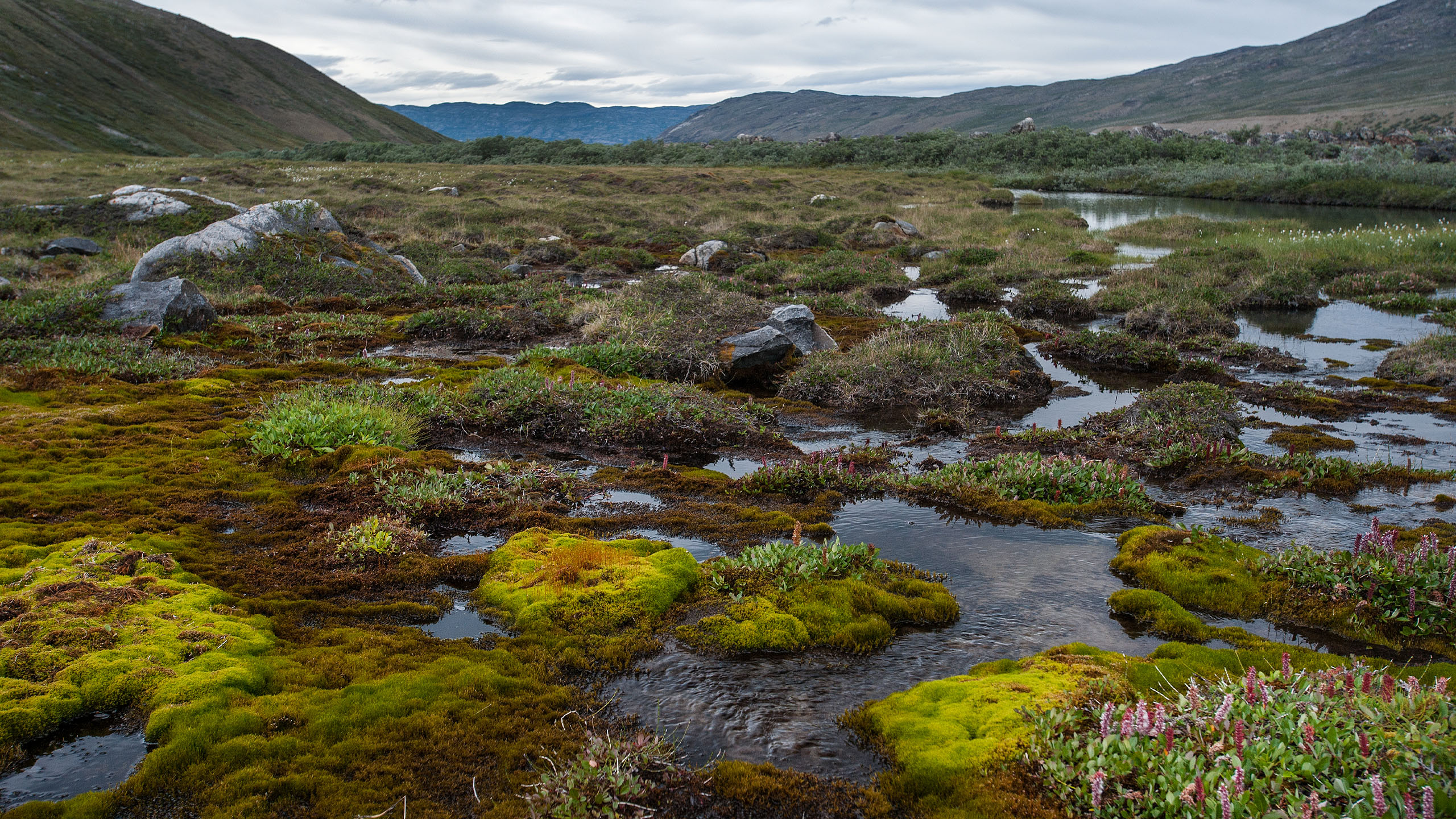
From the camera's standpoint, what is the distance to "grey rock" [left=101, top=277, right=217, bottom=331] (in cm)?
1430

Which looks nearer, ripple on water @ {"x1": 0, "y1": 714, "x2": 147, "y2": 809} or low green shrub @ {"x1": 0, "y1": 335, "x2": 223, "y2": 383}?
ripple on water @ {"x1": 0, "y1": 714, "x2": 147, "y2": 809}

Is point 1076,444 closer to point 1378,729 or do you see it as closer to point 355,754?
point 1378,729

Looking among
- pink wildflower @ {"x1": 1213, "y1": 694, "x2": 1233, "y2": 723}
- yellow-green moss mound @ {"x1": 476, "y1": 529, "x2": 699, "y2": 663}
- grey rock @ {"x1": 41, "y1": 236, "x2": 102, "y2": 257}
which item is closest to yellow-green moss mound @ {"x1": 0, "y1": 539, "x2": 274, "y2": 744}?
yellow-green moss mound @ {"x1": 476, "y1": 529, "x2": 699, "y2": 663}

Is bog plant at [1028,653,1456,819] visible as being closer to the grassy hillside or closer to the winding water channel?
the winding water channel

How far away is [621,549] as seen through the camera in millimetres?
6582

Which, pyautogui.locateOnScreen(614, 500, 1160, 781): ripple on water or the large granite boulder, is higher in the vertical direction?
the large granite boulder

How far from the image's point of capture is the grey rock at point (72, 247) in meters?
21.8

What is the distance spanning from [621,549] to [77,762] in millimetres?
3603

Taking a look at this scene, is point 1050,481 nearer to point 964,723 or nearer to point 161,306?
point 964,723

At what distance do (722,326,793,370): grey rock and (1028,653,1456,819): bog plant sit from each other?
412 inches

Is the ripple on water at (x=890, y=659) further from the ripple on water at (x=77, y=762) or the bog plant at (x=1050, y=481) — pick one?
the ripple on water at (x=77, y=762)

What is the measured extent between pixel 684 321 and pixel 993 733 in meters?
12.8

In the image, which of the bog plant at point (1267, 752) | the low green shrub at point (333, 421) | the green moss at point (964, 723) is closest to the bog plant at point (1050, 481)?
the green moss at point (964, 723)

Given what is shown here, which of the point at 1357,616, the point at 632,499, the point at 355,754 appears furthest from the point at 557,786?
the point at 1357,616
